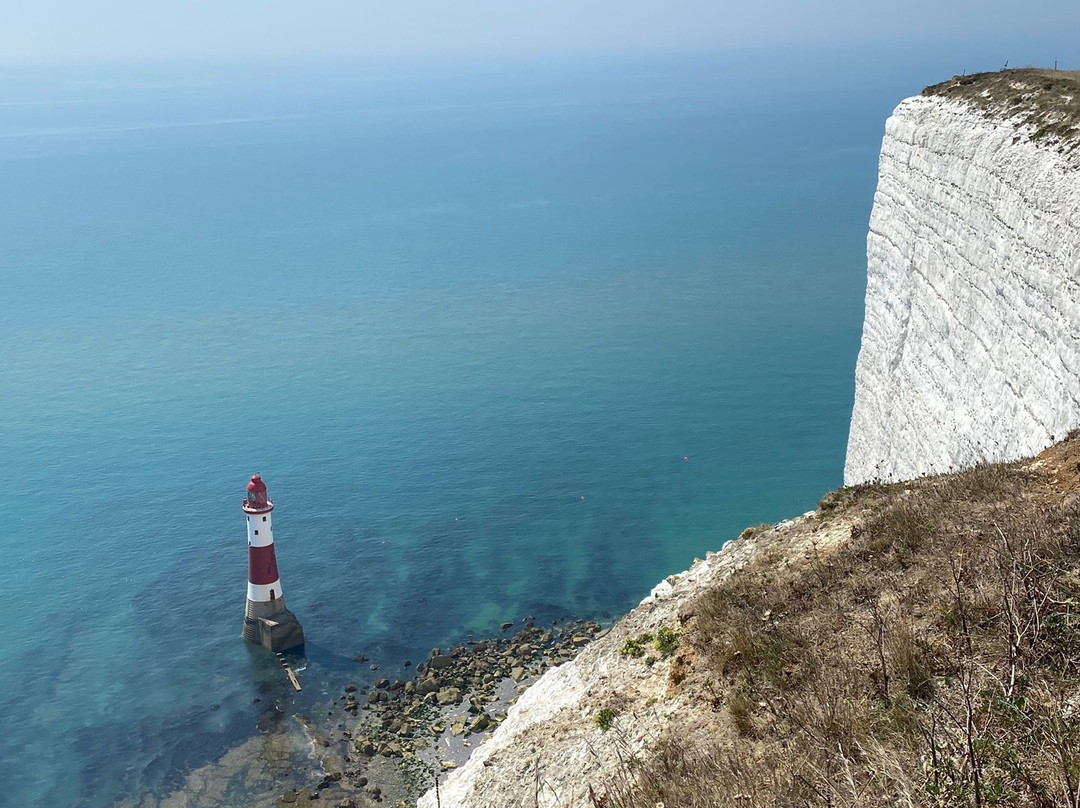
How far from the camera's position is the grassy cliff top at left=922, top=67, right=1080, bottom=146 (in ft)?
64.3

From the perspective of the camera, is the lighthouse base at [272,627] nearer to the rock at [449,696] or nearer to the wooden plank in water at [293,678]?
the wooden plank in water at [293,678]

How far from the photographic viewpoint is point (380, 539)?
44969 mm

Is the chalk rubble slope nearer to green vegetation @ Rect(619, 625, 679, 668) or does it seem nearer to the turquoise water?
green vegetation @ Rect(619, 625, 679, 668)

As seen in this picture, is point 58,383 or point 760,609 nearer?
point 760,609

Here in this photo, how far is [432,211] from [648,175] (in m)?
39.6

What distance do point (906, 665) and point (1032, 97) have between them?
17065mm

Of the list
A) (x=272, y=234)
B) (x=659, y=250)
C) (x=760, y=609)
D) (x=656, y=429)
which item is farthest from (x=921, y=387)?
(x=272, y=234)

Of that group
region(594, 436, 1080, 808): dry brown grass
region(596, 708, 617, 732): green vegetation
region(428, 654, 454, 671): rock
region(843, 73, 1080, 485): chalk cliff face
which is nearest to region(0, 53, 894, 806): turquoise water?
region(428, 654, 454, 671): rock

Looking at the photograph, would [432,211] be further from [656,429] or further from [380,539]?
[380,539]

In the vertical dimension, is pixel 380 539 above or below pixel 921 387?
below

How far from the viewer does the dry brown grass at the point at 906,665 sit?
6688 mm

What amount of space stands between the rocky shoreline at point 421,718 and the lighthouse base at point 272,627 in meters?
2.86

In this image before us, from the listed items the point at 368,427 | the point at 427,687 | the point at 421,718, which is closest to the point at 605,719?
the point at 421,718

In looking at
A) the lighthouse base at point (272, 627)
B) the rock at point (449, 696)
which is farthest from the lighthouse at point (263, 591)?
the rock at point (449, 696)
